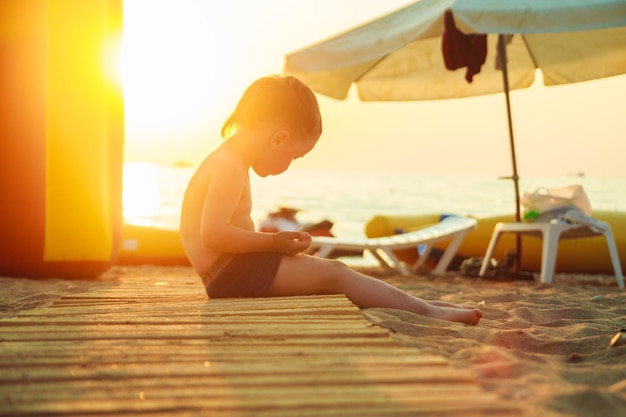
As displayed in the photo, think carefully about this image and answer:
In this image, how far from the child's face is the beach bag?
3295mm

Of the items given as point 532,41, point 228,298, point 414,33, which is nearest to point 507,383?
point 228,298

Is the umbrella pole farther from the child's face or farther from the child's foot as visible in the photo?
the child's face

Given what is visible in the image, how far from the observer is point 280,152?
9.94 ft

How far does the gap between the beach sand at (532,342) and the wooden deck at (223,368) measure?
13 centimetres

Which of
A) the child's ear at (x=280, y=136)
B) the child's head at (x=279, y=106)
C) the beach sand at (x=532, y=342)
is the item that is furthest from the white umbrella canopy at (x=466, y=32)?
the child's ear at (x=280, y=136)

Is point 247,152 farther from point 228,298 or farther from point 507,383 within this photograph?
point 507,383

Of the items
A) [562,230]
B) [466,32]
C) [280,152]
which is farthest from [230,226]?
[562,230]

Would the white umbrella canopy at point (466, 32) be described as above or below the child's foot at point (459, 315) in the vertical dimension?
above

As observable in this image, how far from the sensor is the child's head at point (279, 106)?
9.85 ft

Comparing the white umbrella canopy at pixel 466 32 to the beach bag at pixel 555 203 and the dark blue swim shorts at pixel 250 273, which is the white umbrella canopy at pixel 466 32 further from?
the dark blue swim shorts at pixel 250 273

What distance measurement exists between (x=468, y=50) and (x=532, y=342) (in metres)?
3.46

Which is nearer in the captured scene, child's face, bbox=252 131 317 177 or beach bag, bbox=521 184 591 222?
child's face, bbox=252 131 317 177

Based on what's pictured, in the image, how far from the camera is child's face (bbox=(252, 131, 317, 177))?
3.02 meters

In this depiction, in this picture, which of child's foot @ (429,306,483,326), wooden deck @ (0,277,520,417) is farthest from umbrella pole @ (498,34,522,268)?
wooden deck @ (0,277,520,417)
